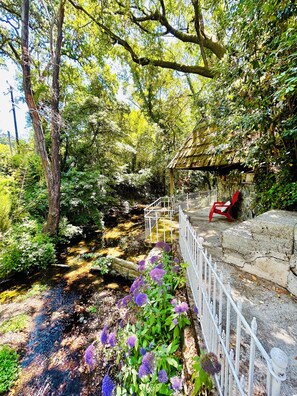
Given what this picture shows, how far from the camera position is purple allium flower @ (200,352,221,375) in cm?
125

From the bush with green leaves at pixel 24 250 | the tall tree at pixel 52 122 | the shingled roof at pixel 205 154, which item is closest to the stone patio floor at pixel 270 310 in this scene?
the shingled roof at pixel 205 154

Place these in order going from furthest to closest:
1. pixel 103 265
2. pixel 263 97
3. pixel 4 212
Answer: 1. pixel 4 212
2. pixel 103 265
3. pixel 263 97

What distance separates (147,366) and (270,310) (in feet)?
4.90

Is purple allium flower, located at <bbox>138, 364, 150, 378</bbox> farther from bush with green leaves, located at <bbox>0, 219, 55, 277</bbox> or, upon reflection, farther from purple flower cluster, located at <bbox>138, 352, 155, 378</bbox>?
bush with green leaves, located at <bbox>0, 219, 55, 277</bbox>

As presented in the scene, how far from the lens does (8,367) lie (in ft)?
10.5

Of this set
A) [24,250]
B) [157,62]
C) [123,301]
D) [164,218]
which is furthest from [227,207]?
[24,250]

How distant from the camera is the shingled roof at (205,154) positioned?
4692 mm

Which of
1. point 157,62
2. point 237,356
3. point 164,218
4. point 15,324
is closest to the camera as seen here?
point 237,356

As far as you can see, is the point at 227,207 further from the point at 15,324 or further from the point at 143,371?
the point at 15,324

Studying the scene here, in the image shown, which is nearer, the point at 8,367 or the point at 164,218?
the point at 8,367

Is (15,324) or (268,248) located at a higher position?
(268,248)

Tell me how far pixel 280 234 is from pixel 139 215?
11.2 m

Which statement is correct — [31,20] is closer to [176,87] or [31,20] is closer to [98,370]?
[176,87]

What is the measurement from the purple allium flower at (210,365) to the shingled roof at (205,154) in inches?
142
